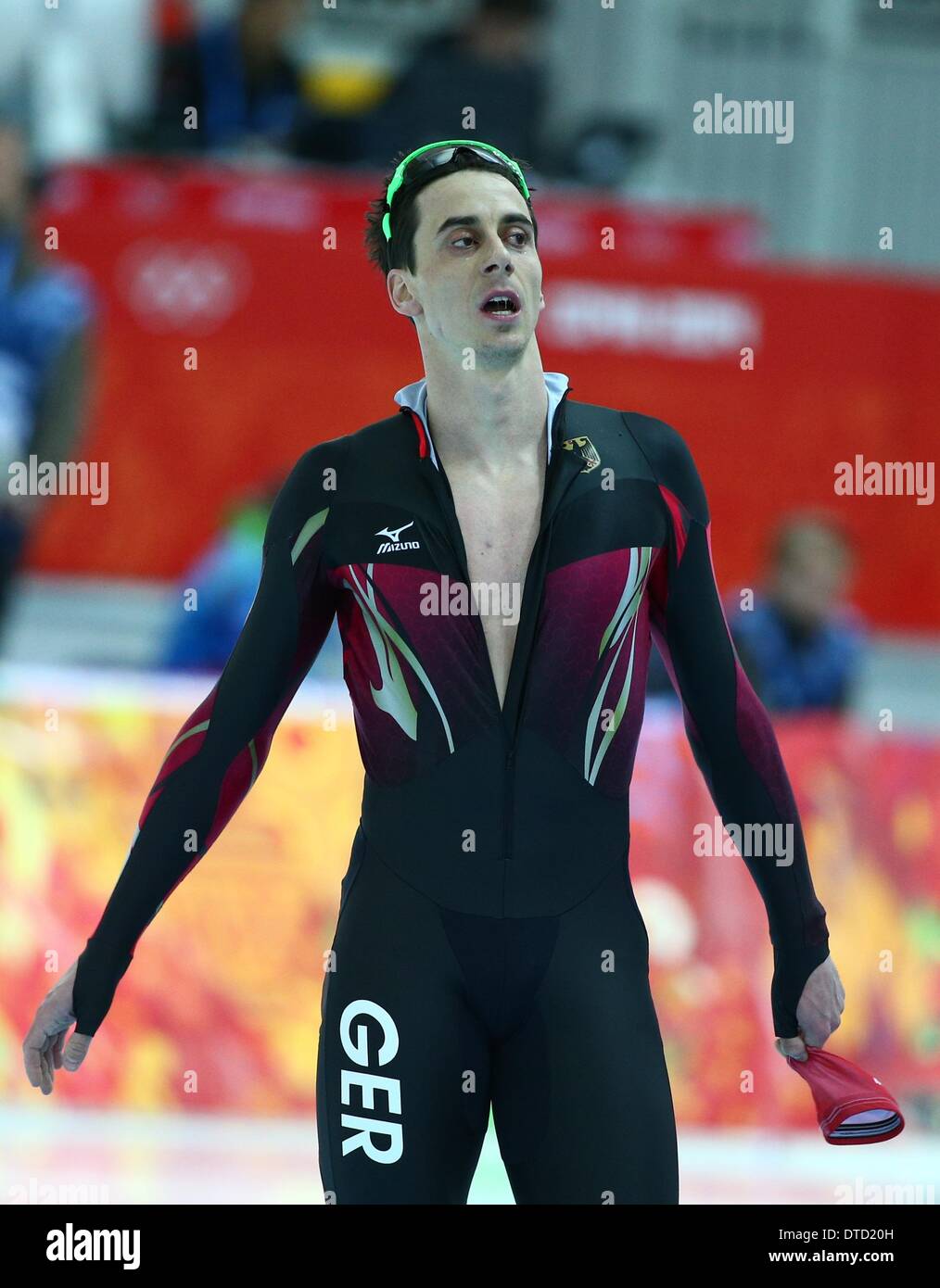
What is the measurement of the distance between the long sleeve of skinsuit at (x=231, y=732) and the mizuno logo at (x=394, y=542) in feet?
0.34

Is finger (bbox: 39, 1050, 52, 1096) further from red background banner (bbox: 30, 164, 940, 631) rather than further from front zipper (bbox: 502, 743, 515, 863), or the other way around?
red background banner (bbox: 30, 164, 940, 631)

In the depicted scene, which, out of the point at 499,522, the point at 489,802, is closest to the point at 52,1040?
the point at 489,802

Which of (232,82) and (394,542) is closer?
(394,542)

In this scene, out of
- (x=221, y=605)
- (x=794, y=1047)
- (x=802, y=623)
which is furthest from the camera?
(x=802, y=623)

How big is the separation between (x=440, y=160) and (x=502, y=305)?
0.31 m

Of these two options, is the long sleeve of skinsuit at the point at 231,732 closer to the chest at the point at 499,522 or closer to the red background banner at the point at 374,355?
the chest at the point at 499,522

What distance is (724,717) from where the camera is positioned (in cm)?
314

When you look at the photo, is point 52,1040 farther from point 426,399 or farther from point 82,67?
point 82,67

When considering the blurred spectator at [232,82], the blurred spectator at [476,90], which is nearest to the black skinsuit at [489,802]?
the blurred spectator at [476,90]

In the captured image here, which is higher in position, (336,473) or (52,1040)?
(336,473)

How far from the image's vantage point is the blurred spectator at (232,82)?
1167 centimetres

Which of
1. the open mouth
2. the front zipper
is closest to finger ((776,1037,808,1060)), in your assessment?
A: the front zipper

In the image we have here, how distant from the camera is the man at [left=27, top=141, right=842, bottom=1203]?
2916 millimetres

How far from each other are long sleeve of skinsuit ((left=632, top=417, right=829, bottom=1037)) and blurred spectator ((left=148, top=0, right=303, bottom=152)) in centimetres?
915
